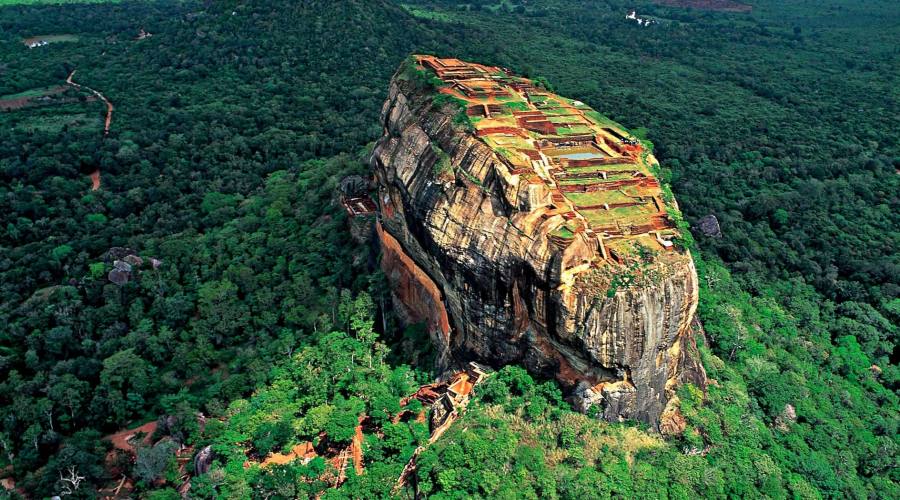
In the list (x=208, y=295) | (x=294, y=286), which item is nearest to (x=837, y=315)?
(x=294, y=286)

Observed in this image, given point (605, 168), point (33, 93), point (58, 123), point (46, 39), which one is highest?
point (605, 168)

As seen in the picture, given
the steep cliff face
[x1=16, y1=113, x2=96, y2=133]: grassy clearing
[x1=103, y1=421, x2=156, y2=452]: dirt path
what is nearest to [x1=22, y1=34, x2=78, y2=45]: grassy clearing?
[x1=16, y1=113, x2=96, y2=133]: grassy clearing

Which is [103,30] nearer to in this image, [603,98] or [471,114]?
[603,98]

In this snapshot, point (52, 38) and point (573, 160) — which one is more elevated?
point (573, 160)

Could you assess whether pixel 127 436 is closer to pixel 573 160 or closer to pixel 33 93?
pixel 573 160

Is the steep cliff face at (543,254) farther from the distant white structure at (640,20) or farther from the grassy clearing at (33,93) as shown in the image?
the distant white structure at (640,20)

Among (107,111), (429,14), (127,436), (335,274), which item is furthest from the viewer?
(429,14)

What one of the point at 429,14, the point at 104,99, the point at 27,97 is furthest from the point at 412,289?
the point at 429,14
